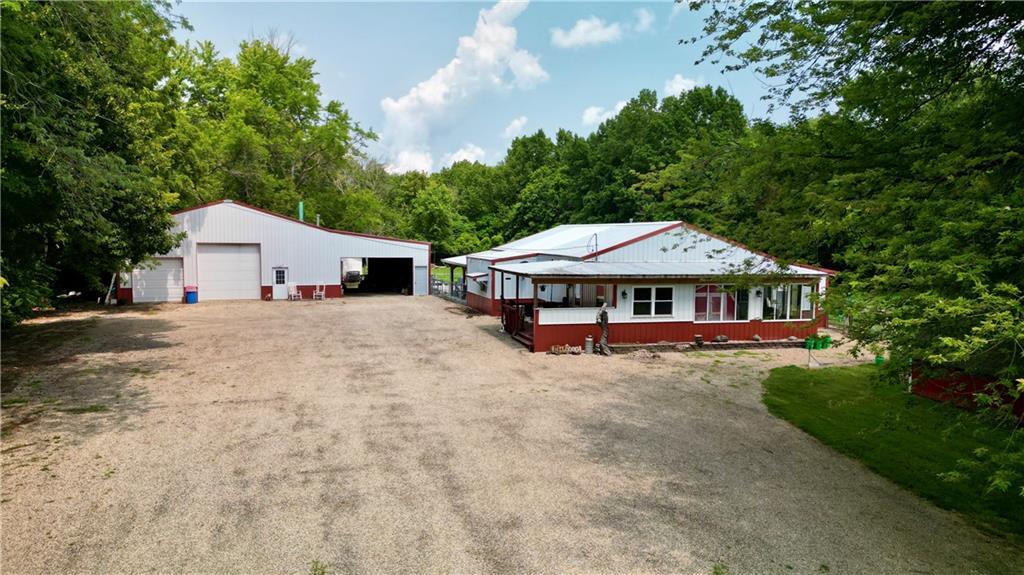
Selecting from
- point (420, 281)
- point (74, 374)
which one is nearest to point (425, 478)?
point (74, 374)

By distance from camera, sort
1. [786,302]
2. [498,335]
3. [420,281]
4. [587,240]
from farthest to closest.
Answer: [420,281]
[587,240]
[786,302]
[498,335]

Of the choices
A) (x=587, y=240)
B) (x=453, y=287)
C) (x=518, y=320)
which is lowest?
(x=518, y=320)

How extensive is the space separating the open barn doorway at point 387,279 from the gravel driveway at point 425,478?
794 inches

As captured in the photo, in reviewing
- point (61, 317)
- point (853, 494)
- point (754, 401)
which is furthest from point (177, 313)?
point (853, 494)

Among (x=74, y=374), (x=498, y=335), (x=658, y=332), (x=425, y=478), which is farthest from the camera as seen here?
(x=498, y=335)

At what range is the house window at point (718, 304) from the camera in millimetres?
18955

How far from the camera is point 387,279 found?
38375 millimetres

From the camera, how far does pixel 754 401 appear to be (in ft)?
39.6

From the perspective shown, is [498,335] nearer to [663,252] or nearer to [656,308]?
[656,308]

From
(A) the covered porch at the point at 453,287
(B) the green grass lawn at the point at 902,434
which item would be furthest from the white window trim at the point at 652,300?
(A) the covered porch at the point at 453,287

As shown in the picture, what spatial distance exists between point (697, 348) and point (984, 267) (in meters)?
14.1

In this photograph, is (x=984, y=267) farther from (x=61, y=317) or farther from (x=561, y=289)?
(x=61, y=317)

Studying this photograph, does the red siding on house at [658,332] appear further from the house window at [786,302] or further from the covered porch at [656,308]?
the house window at [786,302]

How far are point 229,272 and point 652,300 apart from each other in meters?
21.8
